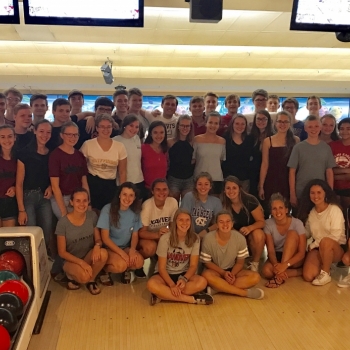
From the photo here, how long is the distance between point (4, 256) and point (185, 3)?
7.11 ft

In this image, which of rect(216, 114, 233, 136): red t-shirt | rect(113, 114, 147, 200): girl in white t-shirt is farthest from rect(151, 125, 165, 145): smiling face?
rect(216, 114, 233, 136): red t-shirt

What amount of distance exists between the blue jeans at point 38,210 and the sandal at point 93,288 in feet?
1.67

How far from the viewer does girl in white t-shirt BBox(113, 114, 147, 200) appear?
284 centimetres

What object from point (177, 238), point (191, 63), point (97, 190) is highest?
point (191, 63)

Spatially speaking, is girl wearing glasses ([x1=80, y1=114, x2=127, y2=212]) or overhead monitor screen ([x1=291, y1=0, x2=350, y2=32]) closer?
overhead monitor screen ([x1=291, y1=0, x2=350, y2=32])

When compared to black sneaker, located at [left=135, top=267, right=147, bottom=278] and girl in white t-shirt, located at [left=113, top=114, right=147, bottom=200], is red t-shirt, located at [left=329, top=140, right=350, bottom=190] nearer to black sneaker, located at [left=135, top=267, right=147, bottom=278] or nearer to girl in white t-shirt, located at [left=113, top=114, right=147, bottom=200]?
girl in white t-shirt, located at [left=113, top=114, right=147, bottom=200]

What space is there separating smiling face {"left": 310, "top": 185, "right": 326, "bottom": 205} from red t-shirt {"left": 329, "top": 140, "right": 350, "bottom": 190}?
1.24 feet

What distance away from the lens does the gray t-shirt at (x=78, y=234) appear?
2449mm

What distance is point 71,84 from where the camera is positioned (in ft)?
27.1

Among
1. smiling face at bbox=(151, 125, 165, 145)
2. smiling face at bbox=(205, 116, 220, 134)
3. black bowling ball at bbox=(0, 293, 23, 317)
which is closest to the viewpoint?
black bowling ball at bbox=(0, 293, 23, 317)

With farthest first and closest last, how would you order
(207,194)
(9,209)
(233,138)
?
(233,138) → (207,194) → (9,209)

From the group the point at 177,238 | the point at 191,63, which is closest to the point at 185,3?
the point at 177,238

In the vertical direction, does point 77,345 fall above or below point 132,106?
below

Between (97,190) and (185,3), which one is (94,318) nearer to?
(97,190)
